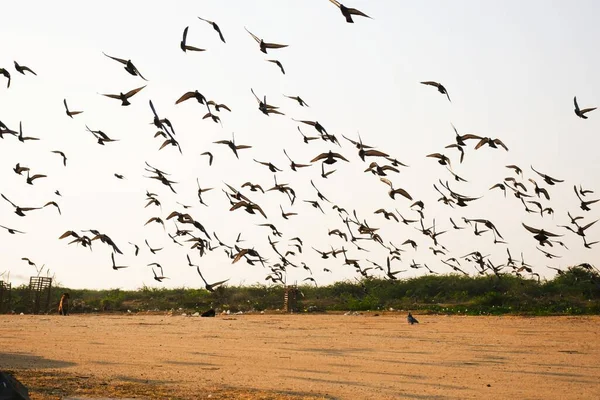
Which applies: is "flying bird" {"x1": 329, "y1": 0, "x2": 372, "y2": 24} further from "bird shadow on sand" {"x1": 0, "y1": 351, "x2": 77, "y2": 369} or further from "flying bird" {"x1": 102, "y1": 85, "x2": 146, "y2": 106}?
"bird shadow on sand" {"x1": 0, "y1": 351, "x2": 77, "y2": 369}

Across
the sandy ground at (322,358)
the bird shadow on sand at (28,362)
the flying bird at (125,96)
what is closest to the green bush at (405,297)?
the sandy ground at (322,358)

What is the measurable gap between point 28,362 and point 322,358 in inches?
283

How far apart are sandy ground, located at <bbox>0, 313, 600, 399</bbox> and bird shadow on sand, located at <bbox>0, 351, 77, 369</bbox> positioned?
0.02 metres

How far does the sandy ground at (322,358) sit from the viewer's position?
14.4 meters

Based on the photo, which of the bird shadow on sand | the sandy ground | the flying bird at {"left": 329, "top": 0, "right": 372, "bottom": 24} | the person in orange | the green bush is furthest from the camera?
the green bush

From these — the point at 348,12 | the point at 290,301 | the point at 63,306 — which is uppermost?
the point at 348,12

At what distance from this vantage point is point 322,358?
1936 centimetres

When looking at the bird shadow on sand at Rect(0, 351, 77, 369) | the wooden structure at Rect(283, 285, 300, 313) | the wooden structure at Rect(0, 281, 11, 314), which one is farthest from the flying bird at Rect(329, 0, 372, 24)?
the wooden structure at Rect(0, 281, 11, 314)

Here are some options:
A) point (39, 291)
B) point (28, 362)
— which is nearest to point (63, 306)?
point (39, 291)

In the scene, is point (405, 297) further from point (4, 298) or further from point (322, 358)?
point (322, 358)

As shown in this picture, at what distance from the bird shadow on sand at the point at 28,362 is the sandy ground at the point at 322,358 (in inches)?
1.0

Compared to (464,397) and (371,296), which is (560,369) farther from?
(371,296)

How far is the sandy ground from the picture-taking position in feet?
47.2

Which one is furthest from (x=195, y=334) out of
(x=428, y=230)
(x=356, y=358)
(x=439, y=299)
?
(x=439, y=299)
